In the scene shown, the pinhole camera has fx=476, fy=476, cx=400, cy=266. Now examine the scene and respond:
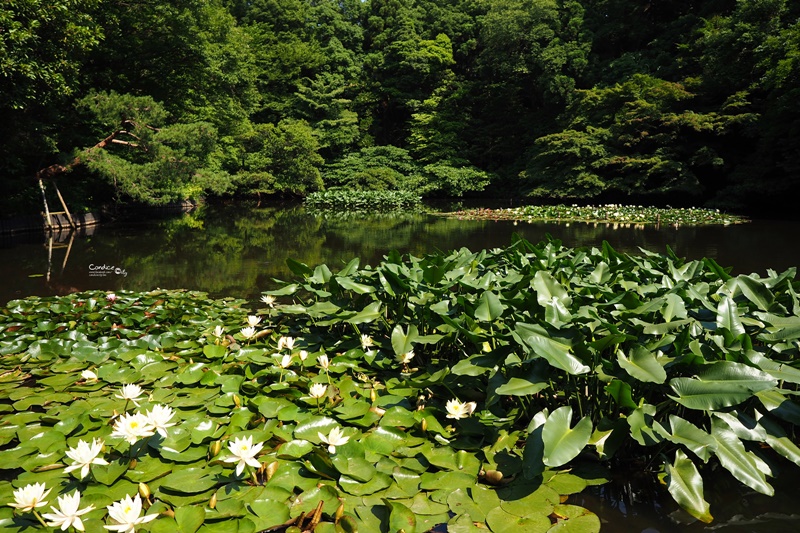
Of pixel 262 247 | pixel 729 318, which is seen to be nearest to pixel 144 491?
pixel 729 318

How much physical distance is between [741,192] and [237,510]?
15566 millimetres

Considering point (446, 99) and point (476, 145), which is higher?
point (446, 99)

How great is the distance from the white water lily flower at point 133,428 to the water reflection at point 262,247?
90.7 inches

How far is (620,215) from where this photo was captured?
11992 millimetres

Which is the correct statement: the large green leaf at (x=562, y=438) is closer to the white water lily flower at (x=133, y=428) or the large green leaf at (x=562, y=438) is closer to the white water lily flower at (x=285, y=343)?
the white water lily flower at (x=133, y=428)

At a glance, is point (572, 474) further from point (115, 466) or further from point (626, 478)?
point (115, 466)

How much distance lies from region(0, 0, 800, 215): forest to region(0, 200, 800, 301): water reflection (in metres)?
1.68

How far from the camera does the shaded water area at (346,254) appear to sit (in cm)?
148

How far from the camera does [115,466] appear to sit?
1524 mm

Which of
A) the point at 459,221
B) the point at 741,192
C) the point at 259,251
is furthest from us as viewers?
the point at 741,192

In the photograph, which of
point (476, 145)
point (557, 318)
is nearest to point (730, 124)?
point (476, 145)

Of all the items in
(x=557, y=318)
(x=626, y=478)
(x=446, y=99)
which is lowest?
(x=626, y=478)

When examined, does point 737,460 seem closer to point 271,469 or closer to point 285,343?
point 271,469

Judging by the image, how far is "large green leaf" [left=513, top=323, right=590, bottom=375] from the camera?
152cm
